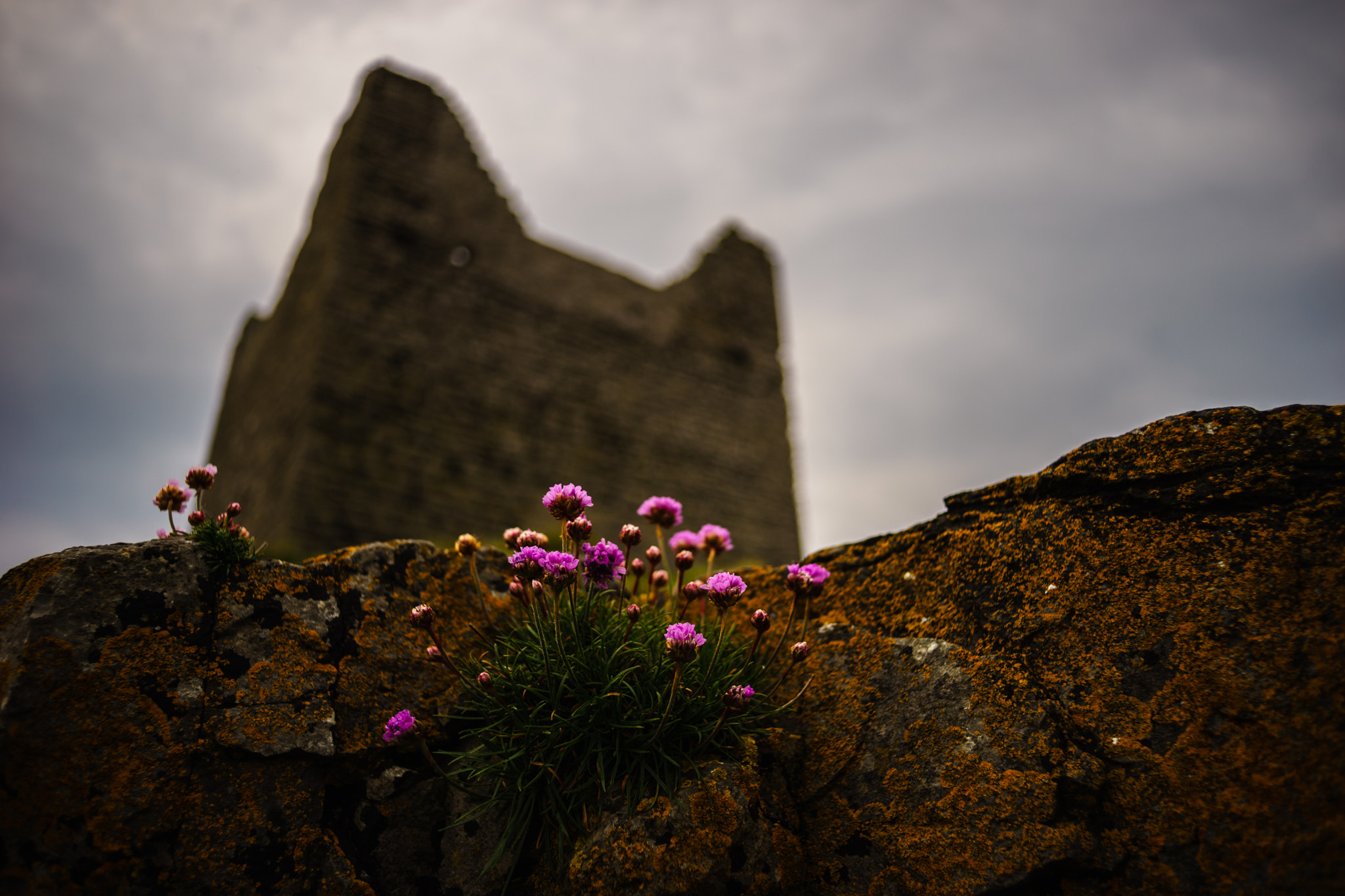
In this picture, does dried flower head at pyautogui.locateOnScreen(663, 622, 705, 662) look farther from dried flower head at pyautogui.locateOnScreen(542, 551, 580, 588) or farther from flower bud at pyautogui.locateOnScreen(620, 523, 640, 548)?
flower bud at pyautogui.locateOnScreen(620, 523, 640, 548)

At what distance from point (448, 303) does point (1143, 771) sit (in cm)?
844

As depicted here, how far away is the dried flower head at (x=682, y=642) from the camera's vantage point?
1630mm

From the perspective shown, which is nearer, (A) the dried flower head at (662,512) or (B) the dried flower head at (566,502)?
(B) the dried flower head at (566,502)

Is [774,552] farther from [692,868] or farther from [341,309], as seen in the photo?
[692,868]

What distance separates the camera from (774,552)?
32.9ft

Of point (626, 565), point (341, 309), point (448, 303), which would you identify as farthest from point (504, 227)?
point (626, 565)

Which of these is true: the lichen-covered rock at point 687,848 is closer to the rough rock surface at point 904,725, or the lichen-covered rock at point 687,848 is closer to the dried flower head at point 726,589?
the rough rock surface at point 904,725

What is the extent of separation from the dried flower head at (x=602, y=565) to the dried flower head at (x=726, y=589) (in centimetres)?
30

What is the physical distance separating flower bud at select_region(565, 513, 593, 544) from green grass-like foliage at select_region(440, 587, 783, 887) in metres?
0.13

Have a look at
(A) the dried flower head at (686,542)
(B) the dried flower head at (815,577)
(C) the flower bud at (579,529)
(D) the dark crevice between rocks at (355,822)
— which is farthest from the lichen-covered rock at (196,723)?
(B) the dried flower head at (815,577)

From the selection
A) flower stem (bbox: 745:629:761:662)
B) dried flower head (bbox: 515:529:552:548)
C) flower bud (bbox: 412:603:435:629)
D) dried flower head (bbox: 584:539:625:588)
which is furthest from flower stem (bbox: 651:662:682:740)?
flower bud (bbox: 412:603:435:629)

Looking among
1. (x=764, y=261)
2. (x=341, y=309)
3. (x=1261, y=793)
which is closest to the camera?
(x=1261, y=793)

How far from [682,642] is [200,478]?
1.44m

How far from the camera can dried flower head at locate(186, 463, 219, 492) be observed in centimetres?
208
